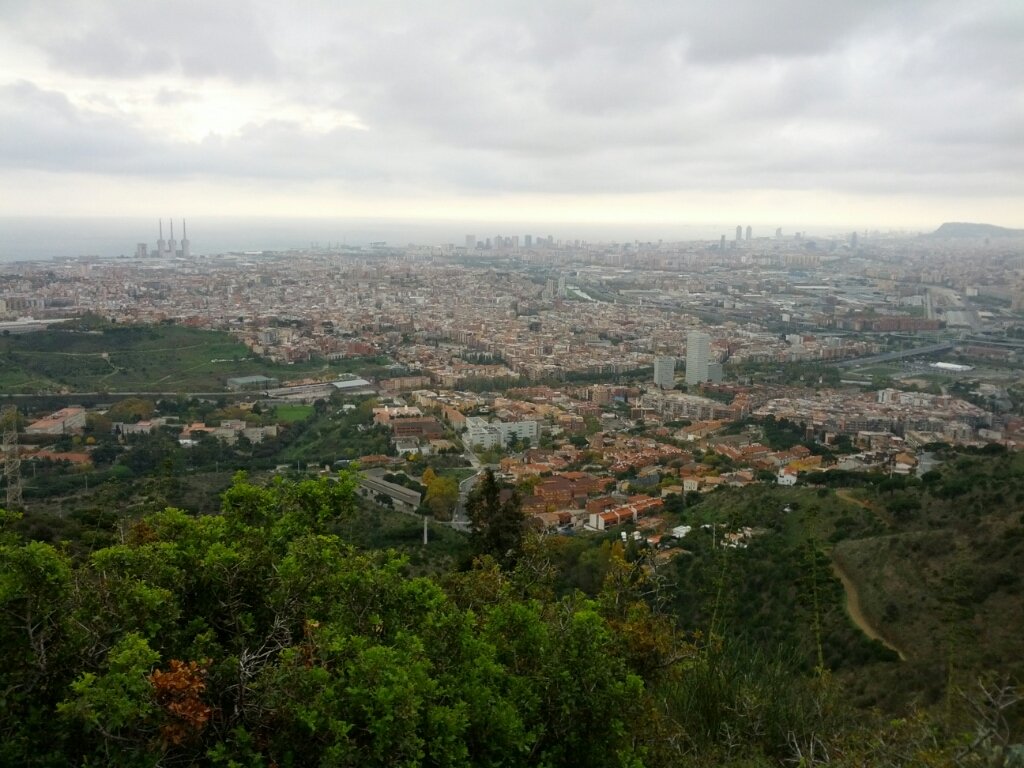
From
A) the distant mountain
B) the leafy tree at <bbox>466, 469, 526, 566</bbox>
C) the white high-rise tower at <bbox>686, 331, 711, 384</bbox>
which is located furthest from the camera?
the distant mountain

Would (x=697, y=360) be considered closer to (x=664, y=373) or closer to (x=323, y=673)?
(x=664, y=373)

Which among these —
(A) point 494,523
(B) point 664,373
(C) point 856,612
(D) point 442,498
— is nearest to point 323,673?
(A) point 494,523

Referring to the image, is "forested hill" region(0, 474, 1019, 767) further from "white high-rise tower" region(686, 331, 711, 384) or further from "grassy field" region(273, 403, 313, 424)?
"white high-rise tower" region(686, 331, 711, 384)

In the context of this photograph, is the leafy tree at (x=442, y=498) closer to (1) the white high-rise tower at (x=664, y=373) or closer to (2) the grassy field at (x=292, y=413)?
(2) the grassy field at (x=292, y=413)

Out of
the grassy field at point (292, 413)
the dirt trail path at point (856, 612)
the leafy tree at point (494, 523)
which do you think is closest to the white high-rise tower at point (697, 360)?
the grassy field at point (292, 413)

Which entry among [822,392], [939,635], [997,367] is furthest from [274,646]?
[997,367]

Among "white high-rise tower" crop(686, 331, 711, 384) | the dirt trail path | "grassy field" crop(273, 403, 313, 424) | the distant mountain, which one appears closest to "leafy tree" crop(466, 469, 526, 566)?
the dirt trail path
